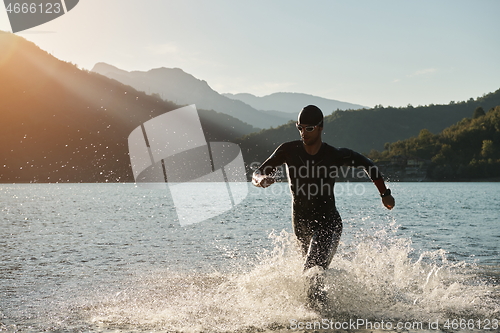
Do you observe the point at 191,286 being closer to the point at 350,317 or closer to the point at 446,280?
the point at 350,317

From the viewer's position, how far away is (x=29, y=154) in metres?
154

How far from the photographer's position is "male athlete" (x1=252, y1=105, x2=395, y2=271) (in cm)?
582

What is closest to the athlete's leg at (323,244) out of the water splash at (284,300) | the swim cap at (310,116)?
the water splash at (284,300)

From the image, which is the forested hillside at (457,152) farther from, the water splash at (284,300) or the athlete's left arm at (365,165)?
the athlete's left arm at (365,165)

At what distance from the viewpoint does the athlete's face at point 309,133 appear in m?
5.62

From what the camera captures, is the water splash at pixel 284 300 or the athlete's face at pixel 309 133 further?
the water splash at pixel 284 300

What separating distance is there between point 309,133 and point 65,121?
177m

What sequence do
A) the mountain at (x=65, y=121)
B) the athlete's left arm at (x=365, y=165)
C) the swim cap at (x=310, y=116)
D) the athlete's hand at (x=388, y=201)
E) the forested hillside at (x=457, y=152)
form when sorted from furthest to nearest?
the forested hillside at (x=457, y=152)
the mountain at (x=65, y=121)
the athlete's left arm at (x=365, y=165)
the athlete's hand at (x=388, y=201)
the swim cap at (x=310, y=116)

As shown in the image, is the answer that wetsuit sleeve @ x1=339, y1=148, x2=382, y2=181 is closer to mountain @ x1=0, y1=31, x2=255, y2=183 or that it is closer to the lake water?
the lake water

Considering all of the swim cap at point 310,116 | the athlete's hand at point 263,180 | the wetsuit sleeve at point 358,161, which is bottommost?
the athlete's hand at point 263,180

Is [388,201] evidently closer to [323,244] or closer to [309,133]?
[323,244]

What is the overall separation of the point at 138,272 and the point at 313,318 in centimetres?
552

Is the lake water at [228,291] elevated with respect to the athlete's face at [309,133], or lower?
lower

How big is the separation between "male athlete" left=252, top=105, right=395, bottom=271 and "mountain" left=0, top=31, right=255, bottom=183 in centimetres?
14348
